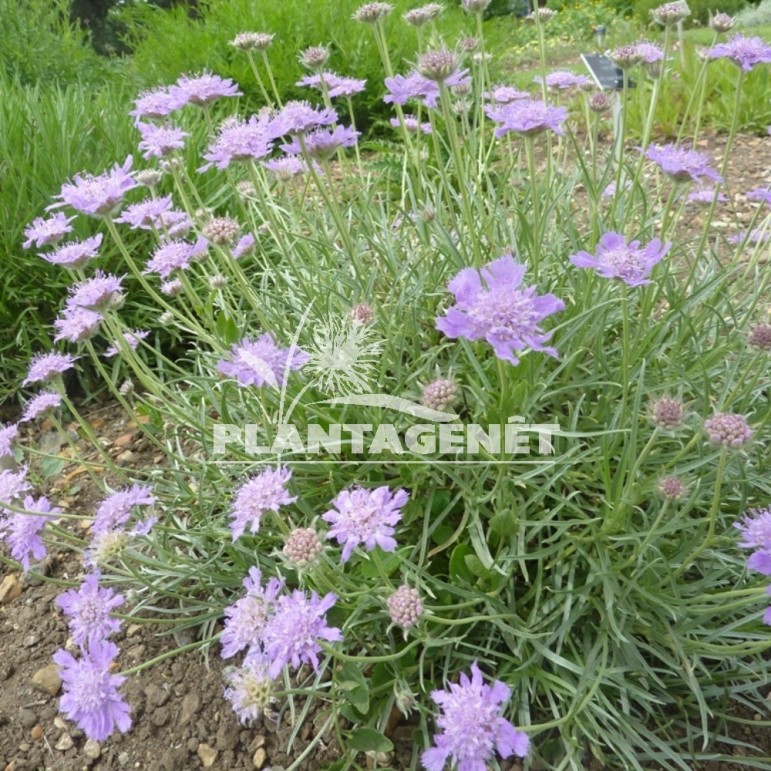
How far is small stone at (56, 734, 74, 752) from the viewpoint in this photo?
4.75 ft

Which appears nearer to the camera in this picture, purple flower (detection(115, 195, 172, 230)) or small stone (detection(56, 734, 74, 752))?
small stone (detection(56, 734, 74, 752))

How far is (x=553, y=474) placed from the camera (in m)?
1.40

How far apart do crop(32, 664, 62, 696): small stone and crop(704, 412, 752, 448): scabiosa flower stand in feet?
4.75

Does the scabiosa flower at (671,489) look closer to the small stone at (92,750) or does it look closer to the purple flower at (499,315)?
Result: the purple flower at (499,315)

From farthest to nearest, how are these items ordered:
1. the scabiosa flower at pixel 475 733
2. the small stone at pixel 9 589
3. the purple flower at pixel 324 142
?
the small stone at pixel 9 589 → the purple flower at pixel 324 142 → the scabiosa flower at pixel 475 733

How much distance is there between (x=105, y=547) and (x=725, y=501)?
1237 mm

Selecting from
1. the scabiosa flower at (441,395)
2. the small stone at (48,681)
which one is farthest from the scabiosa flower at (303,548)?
the small stone at (48,681)

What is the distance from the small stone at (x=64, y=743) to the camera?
1.45 m

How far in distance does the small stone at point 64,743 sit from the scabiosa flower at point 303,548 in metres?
0.81

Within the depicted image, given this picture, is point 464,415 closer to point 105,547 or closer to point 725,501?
point 725,501

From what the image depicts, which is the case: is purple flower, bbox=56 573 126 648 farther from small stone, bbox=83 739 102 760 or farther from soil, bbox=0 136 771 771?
small stone, bbox=83 739 102 760

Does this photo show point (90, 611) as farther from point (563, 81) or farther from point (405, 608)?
point (563, 81)

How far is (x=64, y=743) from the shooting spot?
1.46m

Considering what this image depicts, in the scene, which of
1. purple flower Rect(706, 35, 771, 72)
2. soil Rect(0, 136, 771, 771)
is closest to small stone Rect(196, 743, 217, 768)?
soil Rect(0, 136, 771, 771)
